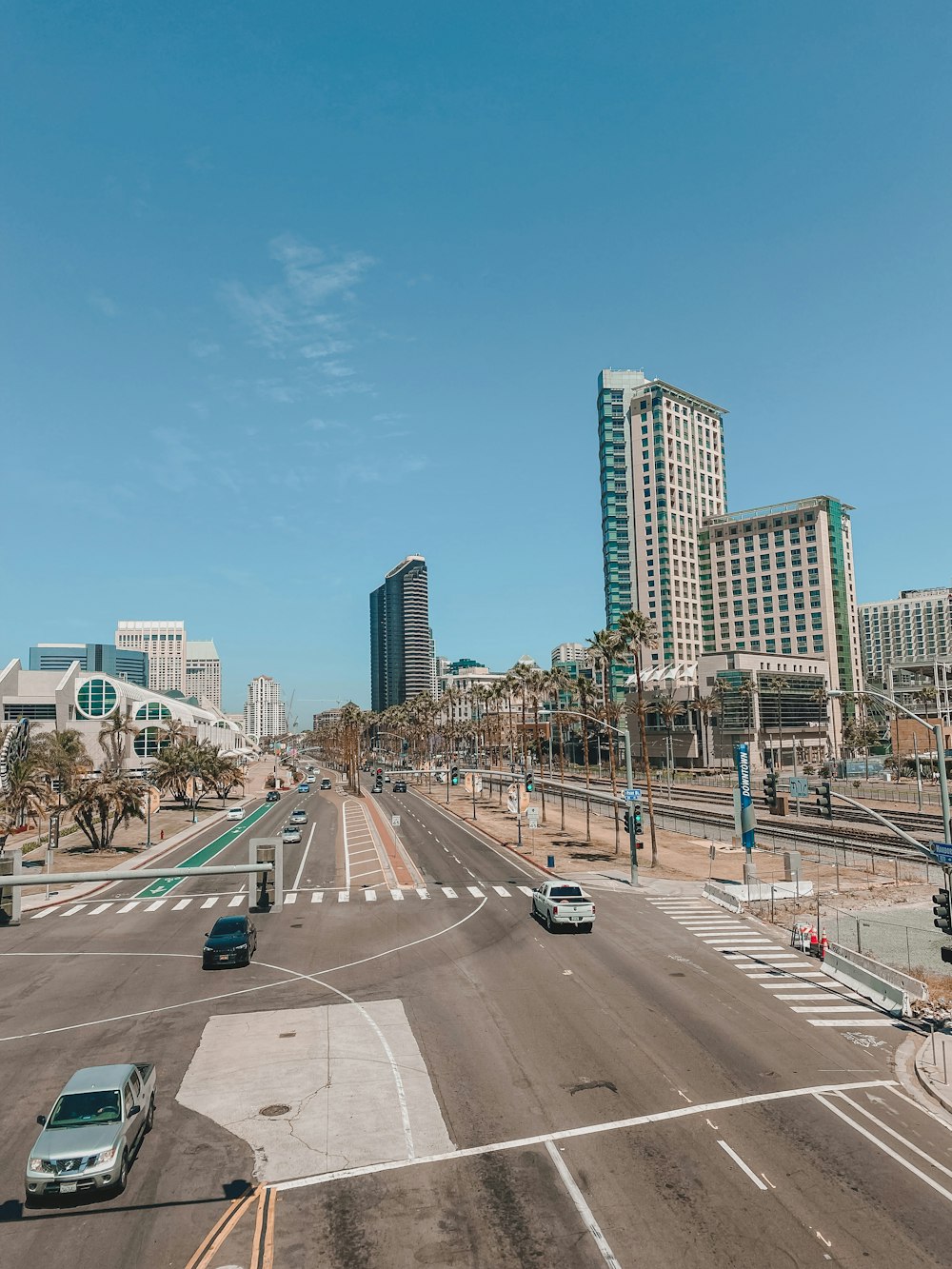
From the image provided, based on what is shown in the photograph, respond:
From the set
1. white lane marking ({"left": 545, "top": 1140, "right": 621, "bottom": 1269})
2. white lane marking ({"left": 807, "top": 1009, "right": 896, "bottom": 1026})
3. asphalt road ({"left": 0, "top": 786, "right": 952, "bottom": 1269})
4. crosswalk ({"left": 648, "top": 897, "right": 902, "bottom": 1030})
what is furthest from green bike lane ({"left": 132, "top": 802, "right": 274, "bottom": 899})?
white lane marking ({"left": 807, "top": 1009, "right": 896, "bottom": 1026})

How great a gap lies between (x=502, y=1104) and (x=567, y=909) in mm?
18382

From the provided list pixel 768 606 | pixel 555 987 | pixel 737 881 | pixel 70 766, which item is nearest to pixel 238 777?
pixel 70 766

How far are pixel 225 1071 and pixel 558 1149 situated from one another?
927 cm

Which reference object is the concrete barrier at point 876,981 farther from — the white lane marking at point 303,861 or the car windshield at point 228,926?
the white lane marking at point 303,861

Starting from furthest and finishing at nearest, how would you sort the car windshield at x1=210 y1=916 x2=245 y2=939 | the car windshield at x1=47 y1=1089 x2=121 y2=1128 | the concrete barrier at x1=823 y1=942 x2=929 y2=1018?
1. the car windshield at x1=210 y1=916 x2=245 y2=939
2. the concrete barrier at x1=823 y1=942 x2=929 y2=1018
3. the car windshield at x1=47 y1=1089 x2=121 y2=1128

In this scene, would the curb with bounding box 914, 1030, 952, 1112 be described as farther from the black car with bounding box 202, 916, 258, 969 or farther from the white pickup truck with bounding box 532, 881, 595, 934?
the black car with bounding box 202, 916, 258, 969

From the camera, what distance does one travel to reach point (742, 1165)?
16.2 m

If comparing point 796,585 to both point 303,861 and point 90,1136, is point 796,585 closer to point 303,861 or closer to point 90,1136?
point 303,861

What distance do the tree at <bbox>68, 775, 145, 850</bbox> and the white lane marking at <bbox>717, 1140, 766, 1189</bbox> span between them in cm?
5851

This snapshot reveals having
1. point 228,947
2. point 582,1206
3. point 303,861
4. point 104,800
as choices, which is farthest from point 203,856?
point 582,1206

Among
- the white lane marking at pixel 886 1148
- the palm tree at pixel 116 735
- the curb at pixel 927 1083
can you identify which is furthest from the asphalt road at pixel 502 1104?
the palm tree at pixel 116 735

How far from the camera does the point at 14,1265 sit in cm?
1333

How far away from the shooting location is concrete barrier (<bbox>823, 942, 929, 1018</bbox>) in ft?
88.6

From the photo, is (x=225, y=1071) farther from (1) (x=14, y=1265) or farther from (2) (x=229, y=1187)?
(1) (x=14, y=1265)
